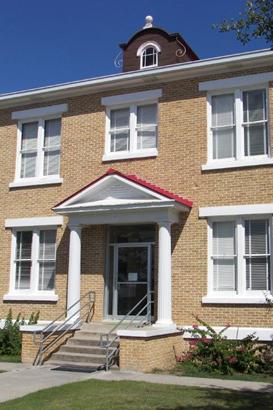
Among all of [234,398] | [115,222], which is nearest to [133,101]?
[115,222]

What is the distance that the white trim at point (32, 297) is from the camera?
1734cm

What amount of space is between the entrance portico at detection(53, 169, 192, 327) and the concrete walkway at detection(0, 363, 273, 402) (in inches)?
97.7

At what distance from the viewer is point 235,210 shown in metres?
15.2

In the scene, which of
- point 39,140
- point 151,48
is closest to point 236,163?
point 39,140

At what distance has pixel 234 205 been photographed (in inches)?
603

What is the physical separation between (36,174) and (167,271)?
5.87 metres

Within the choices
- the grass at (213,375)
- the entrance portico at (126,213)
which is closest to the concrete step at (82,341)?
the entrance portico at (126,213)

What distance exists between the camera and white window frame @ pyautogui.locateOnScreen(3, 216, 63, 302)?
17.6 m

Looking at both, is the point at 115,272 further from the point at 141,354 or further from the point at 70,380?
the point at 70,380

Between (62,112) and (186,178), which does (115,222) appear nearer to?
(186,178)

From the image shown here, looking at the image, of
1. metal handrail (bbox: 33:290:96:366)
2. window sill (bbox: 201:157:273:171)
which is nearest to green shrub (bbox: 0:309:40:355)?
metal handrail (bbox: 33:290:96:366)

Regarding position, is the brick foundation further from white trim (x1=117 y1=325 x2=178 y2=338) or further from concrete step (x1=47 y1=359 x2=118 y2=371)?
white trim (x1=117 y1=325 x2=178 y2=338)

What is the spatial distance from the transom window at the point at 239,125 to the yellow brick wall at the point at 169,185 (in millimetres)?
312

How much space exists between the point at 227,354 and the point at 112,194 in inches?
207
